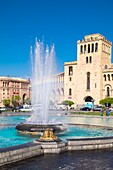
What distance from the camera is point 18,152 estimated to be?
30.5 ft

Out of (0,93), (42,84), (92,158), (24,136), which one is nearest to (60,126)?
(24,136)

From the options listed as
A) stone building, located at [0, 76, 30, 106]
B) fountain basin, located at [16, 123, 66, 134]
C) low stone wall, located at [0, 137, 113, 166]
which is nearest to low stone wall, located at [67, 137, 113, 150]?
low stone wall, located at [0, 137, 113, 166]

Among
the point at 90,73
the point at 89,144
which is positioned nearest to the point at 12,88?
the point at 90,73

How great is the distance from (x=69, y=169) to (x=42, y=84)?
1504 cm

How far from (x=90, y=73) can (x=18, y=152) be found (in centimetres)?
6653

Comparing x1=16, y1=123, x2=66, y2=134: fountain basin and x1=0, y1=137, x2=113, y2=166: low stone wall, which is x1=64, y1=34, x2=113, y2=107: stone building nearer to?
x1=16, y1=123, x2=66, y2=134: fountain basin

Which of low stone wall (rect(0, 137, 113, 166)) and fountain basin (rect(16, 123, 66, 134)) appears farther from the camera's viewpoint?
fountain basin (rect(16, 123, 66, 134))

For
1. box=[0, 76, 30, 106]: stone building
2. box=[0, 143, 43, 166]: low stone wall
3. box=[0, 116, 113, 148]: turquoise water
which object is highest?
box=[0, 76, 30, 106]: stone building

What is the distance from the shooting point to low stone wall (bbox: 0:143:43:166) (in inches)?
344

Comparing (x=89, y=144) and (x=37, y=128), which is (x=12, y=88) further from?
(x=89, y=144)

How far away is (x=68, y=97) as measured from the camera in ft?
258

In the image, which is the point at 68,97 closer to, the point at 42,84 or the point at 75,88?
the point at 75,88

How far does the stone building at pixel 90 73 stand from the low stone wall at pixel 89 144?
59.6 metres

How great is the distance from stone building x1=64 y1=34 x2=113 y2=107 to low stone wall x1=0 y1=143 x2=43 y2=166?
61726 millimetres
